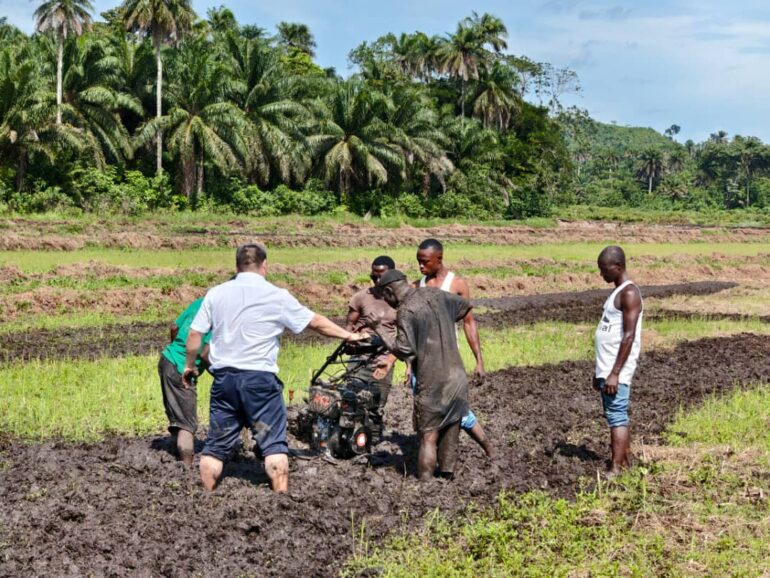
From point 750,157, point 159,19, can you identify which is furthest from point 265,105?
point 750,157

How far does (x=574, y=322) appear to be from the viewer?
18.1 m

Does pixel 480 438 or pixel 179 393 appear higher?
pixel 179 393

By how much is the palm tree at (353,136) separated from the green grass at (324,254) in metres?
11.3

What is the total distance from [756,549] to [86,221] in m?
30.4

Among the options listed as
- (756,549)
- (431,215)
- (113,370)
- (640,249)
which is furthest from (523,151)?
(756,549)

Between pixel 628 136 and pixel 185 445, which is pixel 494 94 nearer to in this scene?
pixel 185 445

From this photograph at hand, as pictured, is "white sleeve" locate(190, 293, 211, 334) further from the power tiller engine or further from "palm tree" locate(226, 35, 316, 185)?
"palm tree" locate(226, 35, 316, 185)

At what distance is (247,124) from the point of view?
1575 inches

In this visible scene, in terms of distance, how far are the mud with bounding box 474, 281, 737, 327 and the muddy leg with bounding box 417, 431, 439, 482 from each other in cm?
1109

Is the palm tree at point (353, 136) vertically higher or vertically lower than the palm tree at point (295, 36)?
lower

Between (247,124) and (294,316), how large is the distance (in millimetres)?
35320

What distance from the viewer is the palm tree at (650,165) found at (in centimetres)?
10456

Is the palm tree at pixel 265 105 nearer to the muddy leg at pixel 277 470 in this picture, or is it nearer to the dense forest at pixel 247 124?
the dense forest at pixel 247 124

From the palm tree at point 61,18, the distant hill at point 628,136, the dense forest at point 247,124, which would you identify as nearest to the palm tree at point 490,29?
the dense forest at point 247,124
